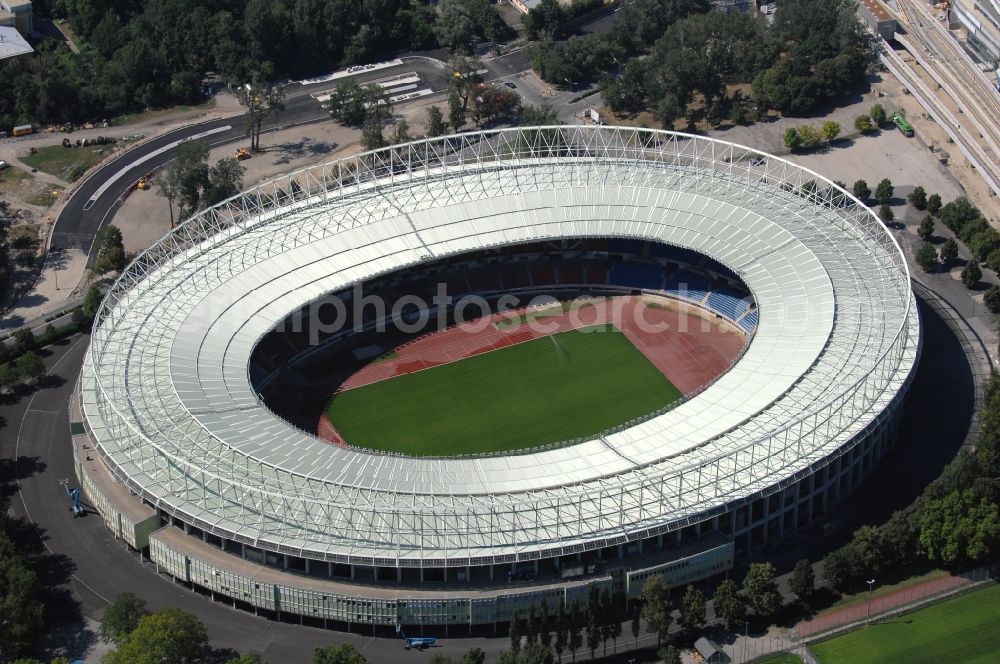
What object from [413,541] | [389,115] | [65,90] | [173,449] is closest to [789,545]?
[413,541]

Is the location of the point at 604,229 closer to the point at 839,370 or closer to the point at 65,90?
the point at 839,370

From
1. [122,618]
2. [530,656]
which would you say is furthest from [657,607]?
[122,618]

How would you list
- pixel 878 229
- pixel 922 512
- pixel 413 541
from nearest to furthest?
pixel 413 541, pixel 922 512, pixel 878 229

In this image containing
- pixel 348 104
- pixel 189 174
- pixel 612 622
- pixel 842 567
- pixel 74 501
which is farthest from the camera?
pixel 348 104

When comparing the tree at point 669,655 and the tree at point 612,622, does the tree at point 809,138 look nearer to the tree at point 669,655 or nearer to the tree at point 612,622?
the tree at point 612,622

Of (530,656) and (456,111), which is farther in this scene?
(456,111)

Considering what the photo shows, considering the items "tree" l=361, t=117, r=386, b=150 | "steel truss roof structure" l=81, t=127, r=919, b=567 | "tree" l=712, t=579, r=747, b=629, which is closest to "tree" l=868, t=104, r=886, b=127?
"steel truss roof structure" l=81, t=127, r=919, b=567

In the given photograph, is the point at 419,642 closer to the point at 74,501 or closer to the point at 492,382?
the point at 74,501
